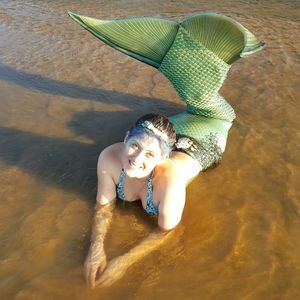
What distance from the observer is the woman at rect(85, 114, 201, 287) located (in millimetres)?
2695

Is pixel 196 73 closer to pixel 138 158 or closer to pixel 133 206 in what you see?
pixel 133 206

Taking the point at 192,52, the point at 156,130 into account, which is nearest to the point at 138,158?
the point at 156,130

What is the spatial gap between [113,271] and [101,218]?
1.76ft

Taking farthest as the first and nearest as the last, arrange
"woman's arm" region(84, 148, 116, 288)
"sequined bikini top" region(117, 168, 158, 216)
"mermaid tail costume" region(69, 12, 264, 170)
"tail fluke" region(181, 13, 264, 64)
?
"mermaid tail costume" region(69, 12, 264, 170) → "tail fluke" region(181, 13, 264, 64) → "sequined bikini top" region(117, 168, 158, 216) → "woman's arm" region(84, 148, 116, 288)

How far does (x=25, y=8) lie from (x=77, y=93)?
4338mm

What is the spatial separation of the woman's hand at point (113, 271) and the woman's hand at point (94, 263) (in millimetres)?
39

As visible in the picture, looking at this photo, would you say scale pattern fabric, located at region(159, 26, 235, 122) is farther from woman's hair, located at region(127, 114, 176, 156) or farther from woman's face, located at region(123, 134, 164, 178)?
woman's face, located at region(123, 134, 164, 178)

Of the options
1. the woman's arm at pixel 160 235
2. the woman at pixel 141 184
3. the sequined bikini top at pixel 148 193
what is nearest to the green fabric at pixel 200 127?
the woman at pixel 141 184

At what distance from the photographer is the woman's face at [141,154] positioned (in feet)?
8.73

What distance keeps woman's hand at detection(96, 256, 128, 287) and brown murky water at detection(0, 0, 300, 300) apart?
48mm

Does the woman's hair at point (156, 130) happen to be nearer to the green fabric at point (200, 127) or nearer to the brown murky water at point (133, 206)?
the brown murky water at point (133, 206)

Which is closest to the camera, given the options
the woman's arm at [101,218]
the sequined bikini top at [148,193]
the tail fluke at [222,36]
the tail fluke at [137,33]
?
the woman's arm at [101,218]

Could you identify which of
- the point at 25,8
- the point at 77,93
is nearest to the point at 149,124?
the point at 77,93

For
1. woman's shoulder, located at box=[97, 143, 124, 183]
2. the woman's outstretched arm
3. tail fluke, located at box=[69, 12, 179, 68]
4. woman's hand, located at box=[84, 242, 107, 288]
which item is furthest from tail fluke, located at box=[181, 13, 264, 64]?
woman's hand, located at box=[84, 242, 107, 288]
